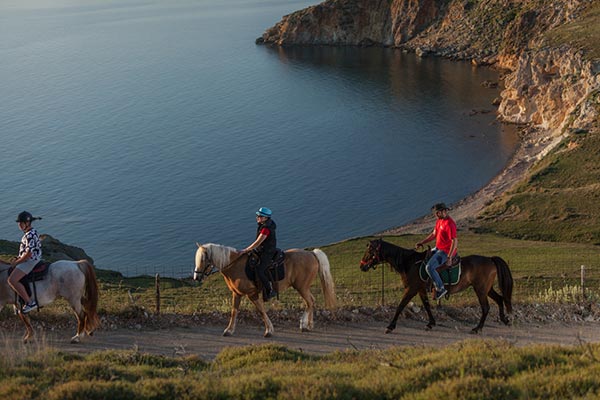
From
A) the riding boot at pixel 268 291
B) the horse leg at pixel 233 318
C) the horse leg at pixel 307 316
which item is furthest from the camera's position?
the horse leg at pixel 307 316

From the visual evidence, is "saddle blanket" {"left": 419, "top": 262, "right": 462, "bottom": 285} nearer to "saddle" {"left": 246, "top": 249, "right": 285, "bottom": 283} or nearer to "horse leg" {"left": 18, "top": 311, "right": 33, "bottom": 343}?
"saddle" {"left": 246, "top": 249, "right": 285, "bottom": 283}

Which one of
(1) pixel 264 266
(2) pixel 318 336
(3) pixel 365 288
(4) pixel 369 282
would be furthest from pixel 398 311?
(4) pixel 369 282

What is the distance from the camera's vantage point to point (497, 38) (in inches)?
4609

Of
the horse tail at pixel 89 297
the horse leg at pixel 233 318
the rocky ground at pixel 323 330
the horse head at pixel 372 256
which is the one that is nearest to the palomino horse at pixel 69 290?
the horse tail at pixel 89 297

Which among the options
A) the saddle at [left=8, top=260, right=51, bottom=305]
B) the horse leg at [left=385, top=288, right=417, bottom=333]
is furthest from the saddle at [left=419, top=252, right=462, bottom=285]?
the saddle at [left=8, top=260, right=51, bottom=305]

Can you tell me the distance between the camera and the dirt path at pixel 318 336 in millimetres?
16969

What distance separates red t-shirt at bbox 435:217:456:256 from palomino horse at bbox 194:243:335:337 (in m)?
3.08

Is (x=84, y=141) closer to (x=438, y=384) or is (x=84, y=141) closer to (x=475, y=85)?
(x=475, y=85)

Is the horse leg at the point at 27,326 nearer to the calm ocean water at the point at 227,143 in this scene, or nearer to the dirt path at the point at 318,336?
the dirt path at the point at 318,336

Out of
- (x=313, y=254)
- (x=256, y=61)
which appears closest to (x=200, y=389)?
(x=313, y=254)

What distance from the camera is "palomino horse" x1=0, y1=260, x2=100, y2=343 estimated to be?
16.6 m

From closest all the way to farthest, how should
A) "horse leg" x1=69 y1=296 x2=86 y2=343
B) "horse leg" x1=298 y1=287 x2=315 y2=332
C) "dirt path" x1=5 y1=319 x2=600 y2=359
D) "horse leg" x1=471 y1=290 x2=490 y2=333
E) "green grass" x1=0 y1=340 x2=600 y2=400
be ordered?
1. "green grass" x1=0 y1=340 x2=600 y2=400
2. "horse leg" x1=69 y1=296 x2=86 y2=343
3. "dirt path" x1=5 y1=319 x2=600 y2=359
4. "horse leg" x1=298 y1=287 x2=315 y2=332
5. "horse leg" x1=471 y1=290 x2=490 y2=333

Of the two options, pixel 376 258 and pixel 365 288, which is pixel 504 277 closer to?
pixel 376 258

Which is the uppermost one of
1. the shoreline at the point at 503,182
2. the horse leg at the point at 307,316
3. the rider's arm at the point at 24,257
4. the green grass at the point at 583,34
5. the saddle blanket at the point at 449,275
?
the green grass at the point at 583,34
